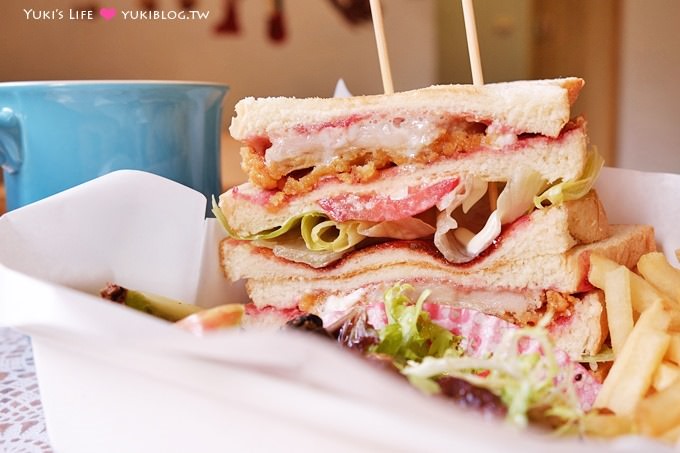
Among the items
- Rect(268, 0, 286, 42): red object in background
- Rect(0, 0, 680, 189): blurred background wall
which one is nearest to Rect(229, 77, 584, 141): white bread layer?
Rect(0, 0, 680, 189): blurred background wall

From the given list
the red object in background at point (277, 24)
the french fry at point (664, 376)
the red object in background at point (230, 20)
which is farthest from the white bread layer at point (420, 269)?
the red object in background at point (277, 24)

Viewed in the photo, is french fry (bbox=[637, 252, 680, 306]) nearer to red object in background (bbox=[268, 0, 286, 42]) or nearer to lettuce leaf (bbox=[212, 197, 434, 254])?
lettuce leaf (bbox=[212, 197, 434, 254])

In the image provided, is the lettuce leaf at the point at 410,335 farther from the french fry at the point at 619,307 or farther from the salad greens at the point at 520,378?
the french fry at the point at 619,307

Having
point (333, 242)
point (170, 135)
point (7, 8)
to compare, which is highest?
point (7, 8)

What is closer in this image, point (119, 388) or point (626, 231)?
point (119, 388)

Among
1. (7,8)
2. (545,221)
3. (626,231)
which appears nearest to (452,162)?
(545,221)

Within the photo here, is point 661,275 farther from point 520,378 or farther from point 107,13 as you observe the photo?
point 107,13

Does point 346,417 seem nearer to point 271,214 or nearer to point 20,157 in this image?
point 271,214
